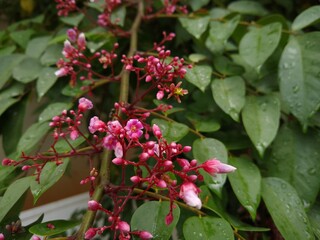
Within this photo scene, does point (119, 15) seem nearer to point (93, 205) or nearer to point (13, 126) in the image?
point (13, 126)

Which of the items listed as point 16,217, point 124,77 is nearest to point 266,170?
point 124,77

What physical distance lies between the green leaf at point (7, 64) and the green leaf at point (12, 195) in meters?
0.33

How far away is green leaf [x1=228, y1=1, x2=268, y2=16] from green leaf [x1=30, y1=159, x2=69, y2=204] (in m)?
0.62

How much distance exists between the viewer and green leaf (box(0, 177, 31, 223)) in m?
0.46

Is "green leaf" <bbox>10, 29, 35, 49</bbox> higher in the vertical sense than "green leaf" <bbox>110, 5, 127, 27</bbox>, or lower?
lower

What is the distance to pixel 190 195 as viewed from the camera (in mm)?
330

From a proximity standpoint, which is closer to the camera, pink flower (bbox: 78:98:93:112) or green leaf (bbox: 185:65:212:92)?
pink flower (bbox: 78:98:93:112)

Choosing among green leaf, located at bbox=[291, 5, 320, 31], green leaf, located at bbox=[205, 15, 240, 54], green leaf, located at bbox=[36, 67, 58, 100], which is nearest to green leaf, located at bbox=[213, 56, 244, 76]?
green leaf, located at bbox=[205, 15, 240, 54]

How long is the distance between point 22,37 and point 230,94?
575 millimetres

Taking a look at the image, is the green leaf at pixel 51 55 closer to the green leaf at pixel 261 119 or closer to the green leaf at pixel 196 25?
the green leaf at pixel 196 25

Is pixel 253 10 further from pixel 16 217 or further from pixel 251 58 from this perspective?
pixel 16 217

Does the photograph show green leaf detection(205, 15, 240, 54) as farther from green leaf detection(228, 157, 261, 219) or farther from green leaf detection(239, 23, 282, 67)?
green leaf detection(228, 157, 261, 219)

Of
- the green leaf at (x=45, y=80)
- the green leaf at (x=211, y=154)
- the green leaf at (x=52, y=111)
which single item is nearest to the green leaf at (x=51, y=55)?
the green leaf at (x=45, y=80)

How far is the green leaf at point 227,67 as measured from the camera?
0.69 m
